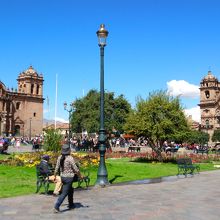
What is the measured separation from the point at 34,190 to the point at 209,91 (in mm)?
90359

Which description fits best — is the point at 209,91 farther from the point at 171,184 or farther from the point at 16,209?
the point at 16,209

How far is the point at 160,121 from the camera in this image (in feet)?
77.0

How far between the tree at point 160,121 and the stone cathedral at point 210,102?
6986cm

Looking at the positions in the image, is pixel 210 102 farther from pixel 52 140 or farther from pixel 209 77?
pixel 52 140

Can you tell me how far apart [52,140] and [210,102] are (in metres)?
78.1

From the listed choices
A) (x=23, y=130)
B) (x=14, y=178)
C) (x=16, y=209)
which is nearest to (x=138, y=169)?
(x=14, y=178)

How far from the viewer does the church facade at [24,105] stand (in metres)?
91.8

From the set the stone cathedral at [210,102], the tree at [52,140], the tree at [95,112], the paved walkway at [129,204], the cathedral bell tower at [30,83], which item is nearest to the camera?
the paved walkway at [129,204]

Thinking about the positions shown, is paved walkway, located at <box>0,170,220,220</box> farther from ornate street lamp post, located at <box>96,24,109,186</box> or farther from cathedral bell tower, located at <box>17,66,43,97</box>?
cathedral bell tower, located at <box>17,66,43,97</box>

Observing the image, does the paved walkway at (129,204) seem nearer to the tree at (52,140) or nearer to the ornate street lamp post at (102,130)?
the ornate street lamp post at (102,130)

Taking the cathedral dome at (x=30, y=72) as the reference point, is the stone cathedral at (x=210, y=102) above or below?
below

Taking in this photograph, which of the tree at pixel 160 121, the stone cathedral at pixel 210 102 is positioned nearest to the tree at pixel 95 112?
the stone cathedral at pixel 210 102

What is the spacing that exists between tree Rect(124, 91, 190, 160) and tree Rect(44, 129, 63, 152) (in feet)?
13.5

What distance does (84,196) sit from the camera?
11320mm
